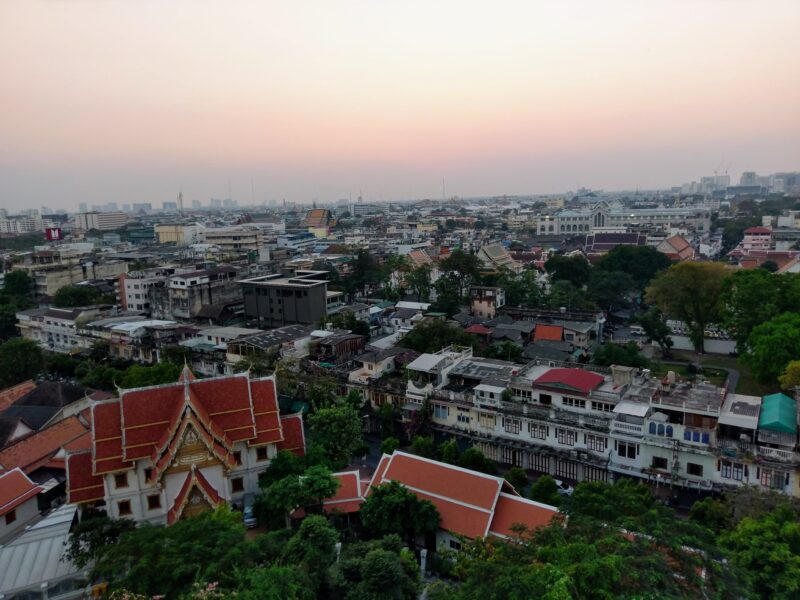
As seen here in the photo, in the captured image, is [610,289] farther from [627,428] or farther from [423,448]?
[423,448]

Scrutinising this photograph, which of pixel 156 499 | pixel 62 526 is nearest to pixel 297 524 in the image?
pixel 156 499

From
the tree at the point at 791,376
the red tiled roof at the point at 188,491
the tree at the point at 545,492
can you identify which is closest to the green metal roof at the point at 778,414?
the tree at the point at 791,376

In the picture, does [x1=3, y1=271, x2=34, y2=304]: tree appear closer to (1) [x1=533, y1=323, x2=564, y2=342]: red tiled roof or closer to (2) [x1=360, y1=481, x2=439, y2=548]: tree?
(1) [x1=533, y1=323, x2=564, y2=342]: red tiled roof

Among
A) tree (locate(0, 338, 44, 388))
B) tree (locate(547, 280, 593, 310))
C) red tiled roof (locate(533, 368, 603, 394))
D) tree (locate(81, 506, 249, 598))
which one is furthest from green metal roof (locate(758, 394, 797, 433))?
tree (locate(0, 338, 44, 388))

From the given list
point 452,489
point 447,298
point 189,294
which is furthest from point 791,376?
point 189,294

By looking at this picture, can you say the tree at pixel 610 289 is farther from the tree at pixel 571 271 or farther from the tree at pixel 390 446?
the tree at pixel 390 446
